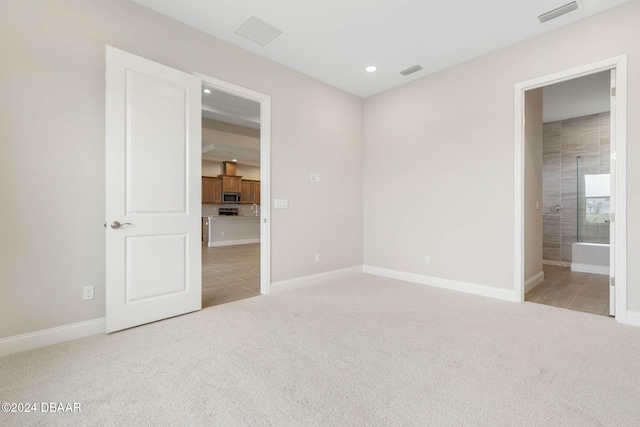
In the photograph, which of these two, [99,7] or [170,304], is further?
[170,304]

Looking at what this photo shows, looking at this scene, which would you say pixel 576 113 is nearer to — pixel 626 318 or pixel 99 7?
pixel 626 318

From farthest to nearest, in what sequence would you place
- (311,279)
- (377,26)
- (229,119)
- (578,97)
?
(229,119) → (578,97) → (311,279) → (377,26)

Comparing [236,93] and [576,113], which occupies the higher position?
[576,113]

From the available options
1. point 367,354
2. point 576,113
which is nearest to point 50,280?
point 367,354

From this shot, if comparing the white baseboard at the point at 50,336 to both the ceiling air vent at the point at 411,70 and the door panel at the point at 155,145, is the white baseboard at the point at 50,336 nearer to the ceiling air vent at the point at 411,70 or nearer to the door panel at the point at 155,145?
the door panel at the point at 155,145

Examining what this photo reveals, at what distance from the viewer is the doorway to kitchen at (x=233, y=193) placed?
3.70 metres

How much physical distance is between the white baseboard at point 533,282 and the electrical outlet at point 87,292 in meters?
4.80

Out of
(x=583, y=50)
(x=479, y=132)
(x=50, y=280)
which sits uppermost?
(x=583, y=50)

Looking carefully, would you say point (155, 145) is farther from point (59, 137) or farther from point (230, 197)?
point (230, 197)

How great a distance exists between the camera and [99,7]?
8.24 ft

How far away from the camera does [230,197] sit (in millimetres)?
10781

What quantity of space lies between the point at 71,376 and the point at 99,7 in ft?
9.66

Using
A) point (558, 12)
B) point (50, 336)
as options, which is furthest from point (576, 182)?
point (50, 336)

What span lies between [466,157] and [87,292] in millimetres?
4345
